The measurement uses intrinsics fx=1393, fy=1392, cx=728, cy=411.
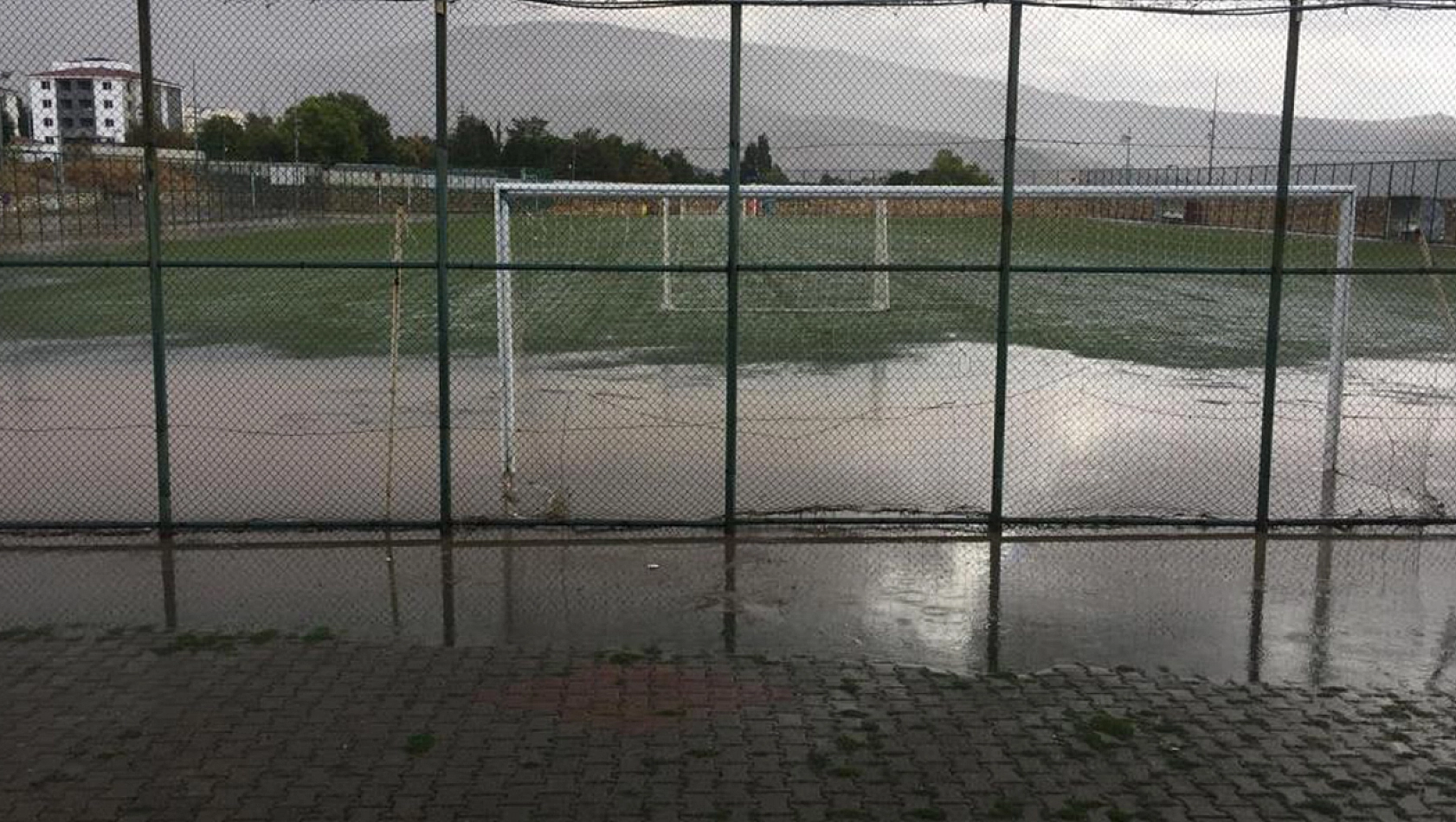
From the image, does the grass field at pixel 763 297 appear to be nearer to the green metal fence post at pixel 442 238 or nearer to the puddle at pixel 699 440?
the puddle at pixel 699 440

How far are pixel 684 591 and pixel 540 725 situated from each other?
77.2 inches

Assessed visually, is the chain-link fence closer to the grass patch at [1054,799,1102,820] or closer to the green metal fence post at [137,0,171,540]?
the green metal fence post at [137,0,171,540]

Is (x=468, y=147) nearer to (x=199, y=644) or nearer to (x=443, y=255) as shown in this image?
(x=443, y=255)

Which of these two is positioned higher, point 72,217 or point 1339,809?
point 72,217

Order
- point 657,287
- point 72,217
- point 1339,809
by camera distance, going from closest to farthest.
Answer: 1. point 1339,809
2. point 72,217
3. point 657,287

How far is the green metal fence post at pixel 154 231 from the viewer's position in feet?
26.9

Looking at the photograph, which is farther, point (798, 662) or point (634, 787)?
point (798, 662)

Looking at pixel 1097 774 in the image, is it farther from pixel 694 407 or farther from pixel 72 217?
pixel 72 217

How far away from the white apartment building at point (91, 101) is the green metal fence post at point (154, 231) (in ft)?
0.61

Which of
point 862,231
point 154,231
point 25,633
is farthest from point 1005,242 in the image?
point 862,231

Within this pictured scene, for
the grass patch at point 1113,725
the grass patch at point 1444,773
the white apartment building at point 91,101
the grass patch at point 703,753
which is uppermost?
the white apartment building at point 91,101

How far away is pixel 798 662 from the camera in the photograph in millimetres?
6387

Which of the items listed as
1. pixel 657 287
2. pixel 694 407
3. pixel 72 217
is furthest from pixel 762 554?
pixel 657 287

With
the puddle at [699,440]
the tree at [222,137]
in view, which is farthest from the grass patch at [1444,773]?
the tree at [222,137]
